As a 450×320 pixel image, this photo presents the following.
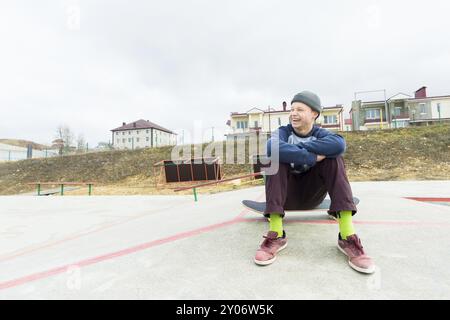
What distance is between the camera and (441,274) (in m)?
1.35

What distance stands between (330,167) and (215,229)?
1.22m

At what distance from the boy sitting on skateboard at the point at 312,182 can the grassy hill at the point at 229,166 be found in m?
9.25

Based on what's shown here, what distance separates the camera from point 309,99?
188cm

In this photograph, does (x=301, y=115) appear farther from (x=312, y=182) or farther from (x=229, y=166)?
(x=229, y=166)

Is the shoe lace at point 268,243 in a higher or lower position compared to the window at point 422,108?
lower

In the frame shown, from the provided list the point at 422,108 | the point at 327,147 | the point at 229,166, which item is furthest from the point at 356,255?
the point at 422,108

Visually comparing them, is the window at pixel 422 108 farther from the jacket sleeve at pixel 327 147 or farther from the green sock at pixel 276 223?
the green sock at pixel 276 223

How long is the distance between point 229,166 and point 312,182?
15854mm

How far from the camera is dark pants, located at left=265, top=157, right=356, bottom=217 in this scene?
157 centimetres

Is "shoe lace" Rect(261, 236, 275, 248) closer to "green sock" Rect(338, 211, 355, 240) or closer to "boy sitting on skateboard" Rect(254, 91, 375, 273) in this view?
"boy sitting on skateboard" Rect(254, 91, 375, 273)

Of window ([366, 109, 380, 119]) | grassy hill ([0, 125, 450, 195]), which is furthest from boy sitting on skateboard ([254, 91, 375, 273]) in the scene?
window ([366, 109, 380, 119])

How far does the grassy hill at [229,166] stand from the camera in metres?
12.4

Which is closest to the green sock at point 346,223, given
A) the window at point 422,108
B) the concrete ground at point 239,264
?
the concrete ground at point 239,264
